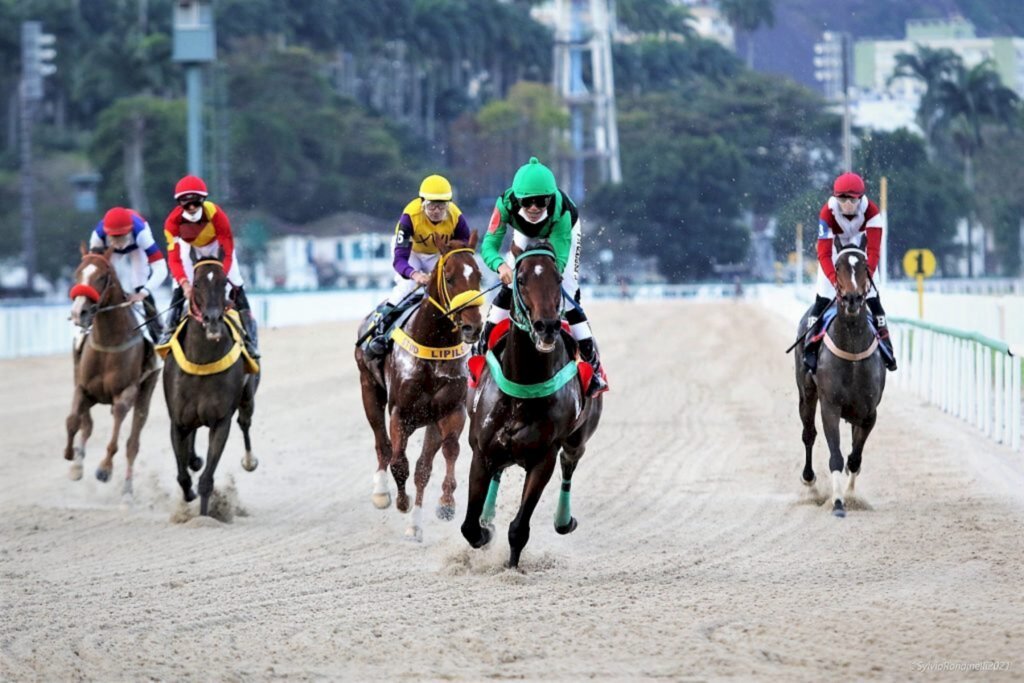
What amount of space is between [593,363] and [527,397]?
0.90 metres

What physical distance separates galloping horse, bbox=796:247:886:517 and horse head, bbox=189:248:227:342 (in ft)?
12.4

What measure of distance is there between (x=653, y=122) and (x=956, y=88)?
18237 millimetres

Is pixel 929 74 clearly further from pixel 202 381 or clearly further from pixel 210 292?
pixel 210 292

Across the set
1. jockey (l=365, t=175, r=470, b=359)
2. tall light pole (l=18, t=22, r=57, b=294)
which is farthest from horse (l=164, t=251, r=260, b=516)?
tall light pole (l=18, t=22, r=57, b=294)

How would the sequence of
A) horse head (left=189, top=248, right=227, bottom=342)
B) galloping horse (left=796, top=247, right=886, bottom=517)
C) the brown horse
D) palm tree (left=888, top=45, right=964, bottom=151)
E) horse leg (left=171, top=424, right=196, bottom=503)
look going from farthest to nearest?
1. palm tree (left=888, top=45, right=964, bottom=151)
2. the brown horse
3. horse leg (left=171, top=424, right=196, bottom=503)
4. galloping horse (left=796, top=247, right=886, bottom=517)
5. horse head (left=189, top=248, right=227, bottom=342)

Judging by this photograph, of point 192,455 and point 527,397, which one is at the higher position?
point 527,397

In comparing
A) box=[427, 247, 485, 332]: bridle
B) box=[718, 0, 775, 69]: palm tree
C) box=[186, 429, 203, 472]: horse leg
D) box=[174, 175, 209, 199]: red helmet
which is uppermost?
box=[718, 0, 775, 69]: palm tree

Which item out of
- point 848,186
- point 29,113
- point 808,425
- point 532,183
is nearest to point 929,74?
point 29,113

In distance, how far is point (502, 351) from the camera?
27.2 feet

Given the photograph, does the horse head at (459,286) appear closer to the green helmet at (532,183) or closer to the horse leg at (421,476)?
the horse leg at (421,476)

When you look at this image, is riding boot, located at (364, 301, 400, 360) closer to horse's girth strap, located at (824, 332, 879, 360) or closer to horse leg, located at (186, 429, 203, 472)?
horse leg, located at (186, 429, 203, 472)

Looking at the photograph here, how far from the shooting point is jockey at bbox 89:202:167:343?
1216 centimetres

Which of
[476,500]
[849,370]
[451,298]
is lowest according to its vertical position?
[476,500]

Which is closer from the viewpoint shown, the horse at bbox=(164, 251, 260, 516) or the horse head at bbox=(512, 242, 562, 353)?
the horse head at bbox=(512, 242, 562, 353)
